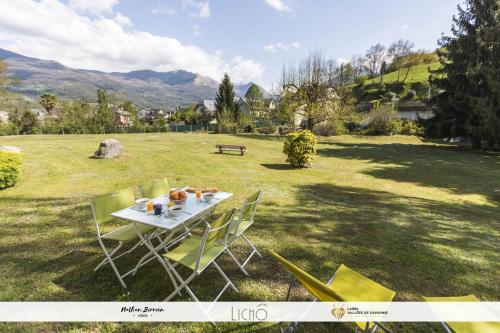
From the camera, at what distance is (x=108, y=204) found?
380 cm

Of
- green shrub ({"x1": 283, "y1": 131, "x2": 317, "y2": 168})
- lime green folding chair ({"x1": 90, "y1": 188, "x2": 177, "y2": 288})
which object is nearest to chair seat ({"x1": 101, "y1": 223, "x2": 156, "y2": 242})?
lime green folding chair ({"x1": 90, "y1": 188, "x2": 177, "y2": 288})

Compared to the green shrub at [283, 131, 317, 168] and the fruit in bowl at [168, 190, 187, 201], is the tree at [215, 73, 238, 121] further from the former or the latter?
the fruit in bowl at [168, 190, 187, 201]

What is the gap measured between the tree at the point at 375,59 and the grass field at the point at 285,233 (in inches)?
2861

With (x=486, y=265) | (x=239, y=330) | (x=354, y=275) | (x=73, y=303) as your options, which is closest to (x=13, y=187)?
(x=73, y=303)

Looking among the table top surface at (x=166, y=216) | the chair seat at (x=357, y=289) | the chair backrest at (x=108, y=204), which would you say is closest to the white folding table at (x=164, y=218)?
the table top surface at (x=166, y=216)

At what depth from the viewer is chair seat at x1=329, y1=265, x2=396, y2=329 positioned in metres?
2.56

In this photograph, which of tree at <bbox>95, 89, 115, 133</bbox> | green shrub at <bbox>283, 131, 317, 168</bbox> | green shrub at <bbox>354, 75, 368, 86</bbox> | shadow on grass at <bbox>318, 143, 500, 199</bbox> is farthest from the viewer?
green shrub at <bbox>354, 75, 368, 86</bbox>

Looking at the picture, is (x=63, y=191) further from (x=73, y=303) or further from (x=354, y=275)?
(x=354, y=275)

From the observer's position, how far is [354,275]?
9.71ft

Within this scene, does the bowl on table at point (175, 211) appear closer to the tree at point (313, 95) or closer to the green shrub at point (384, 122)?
the tree at point (313, 95)

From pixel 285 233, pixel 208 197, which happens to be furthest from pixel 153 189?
pixel 285 233

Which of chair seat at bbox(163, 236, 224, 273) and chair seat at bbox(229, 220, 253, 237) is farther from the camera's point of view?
chair seat at bbox(229, 220, 253, 237)

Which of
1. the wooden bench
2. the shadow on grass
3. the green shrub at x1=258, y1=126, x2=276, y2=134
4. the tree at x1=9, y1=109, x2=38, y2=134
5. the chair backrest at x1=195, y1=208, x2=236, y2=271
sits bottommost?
the shadow on grass

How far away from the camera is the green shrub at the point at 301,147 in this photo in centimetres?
1184
